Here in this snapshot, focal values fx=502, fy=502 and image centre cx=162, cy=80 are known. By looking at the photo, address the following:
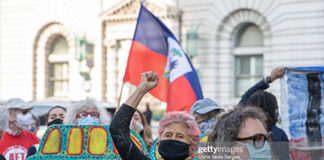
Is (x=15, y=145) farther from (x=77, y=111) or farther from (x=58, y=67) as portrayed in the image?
(x=58, y=67)

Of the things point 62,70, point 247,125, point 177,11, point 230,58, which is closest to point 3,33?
point 62,70

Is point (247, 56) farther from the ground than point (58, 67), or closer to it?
farther from the ground

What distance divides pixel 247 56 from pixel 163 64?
42.8 ft

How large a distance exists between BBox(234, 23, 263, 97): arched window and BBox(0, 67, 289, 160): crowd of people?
49.1 ft

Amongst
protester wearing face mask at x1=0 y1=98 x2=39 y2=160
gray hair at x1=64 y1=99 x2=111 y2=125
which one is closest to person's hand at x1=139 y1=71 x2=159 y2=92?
gray hair at x1=64 y1=99 x2=111 y2=125

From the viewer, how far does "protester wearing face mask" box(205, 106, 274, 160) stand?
90.4 inches

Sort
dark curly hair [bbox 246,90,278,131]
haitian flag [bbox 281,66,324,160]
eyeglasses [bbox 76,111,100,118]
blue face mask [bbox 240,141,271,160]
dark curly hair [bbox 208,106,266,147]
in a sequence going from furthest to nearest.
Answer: haitian flag [bbox 281,66,324,160]
eyeglasses [bbox 76,111,100,118]
dark curly hair [bbox 246,90,278,131]
dark curly hair [bbox 208,106,266,147]
blue face mask [bbox 240,141,271,160]

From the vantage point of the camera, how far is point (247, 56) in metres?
20.8

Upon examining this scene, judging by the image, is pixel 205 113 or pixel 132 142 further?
pixel 205 113

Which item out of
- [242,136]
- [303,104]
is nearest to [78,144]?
[242,136]

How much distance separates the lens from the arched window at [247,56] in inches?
803

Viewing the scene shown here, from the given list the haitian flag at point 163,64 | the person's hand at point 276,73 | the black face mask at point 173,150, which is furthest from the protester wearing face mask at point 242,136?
the haitian flag at point 163,64

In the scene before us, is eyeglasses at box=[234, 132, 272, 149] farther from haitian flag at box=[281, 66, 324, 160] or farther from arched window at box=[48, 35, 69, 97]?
arched window at box=[48, 35, 69, 97]

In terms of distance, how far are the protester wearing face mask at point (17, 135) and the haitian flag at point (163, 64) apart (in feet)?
6.42
